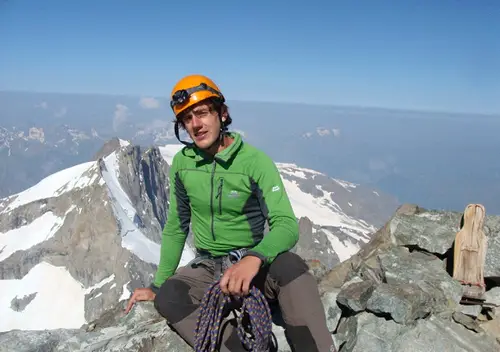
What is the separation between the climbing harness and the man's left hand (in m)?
0.36

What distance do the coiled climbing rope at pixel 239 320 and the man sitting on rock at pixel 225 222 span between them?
0.75 ft

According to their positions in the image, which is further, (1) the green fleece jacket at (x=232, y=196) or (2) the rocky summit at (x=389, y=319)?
(2) the rocky summit at (x=389, y=319)

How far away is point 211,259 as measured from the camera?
277 inches

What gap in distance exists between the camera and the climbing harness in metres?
5.37

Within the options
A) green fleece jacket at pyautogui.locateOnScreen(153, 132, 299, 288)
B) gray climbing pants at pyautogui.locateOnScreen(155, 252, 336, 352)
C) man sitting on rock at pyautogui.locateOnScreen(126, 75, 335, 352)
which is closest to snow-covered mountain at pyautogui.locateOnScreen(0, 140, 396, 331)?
man sitting on rock at pyautogui.locateOnScreen(126, 75, 335, 352)

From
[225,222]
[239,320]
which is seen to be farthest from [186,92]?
[239,320]

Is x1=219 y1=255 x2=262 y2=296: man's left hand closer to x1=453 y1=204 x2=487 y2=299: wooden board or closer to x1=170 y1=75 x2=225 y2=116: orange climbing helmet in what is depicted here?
x1=170 y1=75 x2=225 y2=116: orange climbing helmet

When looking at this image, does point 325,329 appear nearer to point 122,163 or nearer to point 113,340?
point 113,340

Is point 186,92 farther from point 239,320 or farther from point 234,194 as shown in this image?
point 239,320

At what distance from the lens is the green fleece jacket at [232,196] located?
6147 millimetres

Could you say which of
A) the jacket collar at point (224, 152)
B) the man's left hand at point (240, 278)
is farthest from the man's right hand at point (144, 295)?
the man's left hand at point (240, 278)

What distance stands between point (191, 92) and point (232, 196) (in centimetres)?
185

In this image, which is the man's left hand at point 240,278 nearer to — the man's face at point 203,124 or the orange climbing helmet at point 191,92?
the man's face at point 203,124

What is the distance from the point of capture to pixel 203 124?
6543 millimetres
